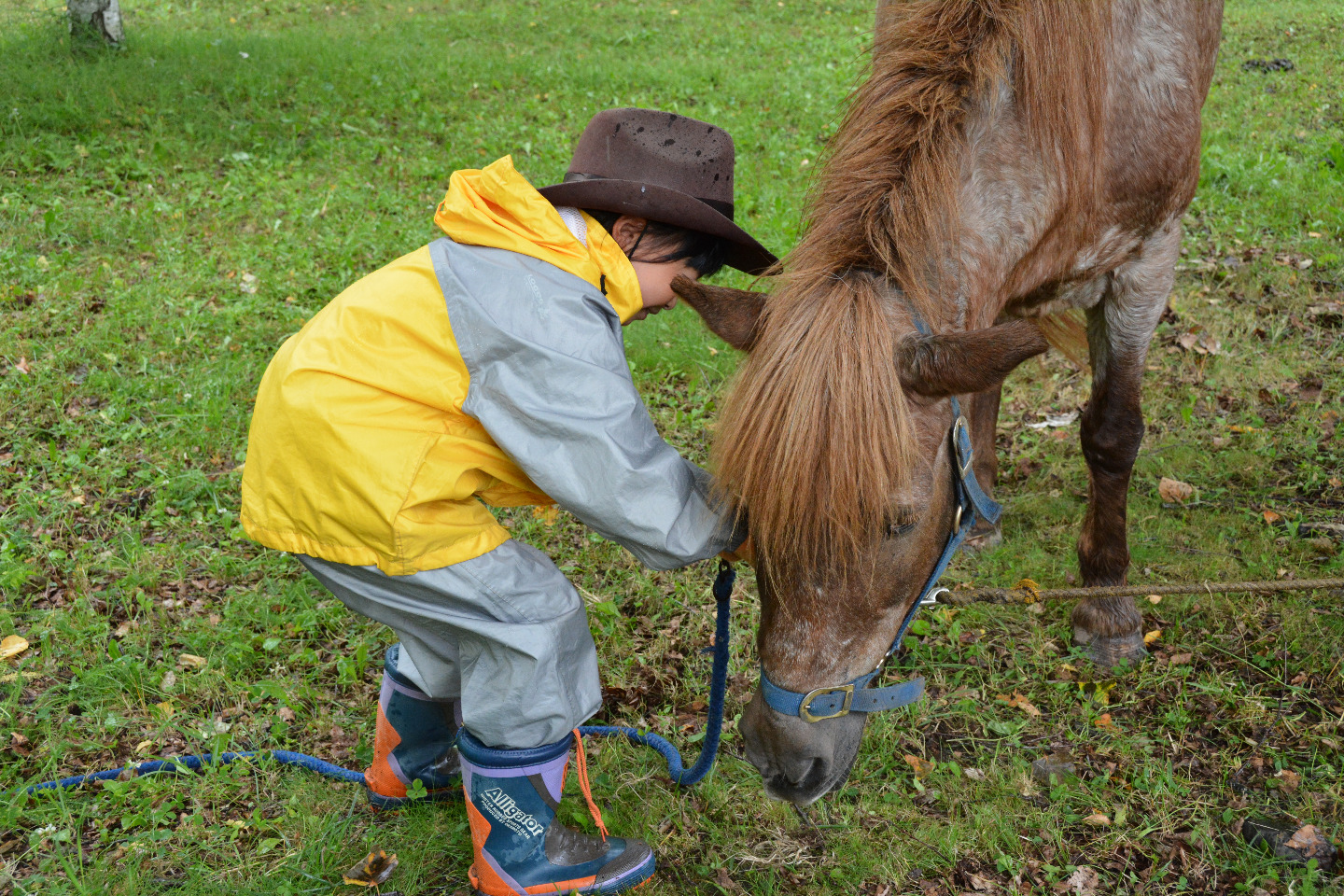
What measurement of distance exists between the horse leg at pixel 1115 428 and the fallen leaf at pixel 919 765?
2.67 feet

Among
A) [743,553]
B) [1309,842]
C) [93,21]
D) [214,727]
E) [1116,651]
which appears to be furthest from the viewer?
[93,21]

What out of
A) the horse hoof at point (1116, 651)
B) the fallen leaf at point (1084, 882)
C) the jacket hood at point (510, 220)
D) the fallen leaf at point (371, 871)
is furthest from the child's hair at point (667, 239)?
the horse hoof at point (1116, 651)

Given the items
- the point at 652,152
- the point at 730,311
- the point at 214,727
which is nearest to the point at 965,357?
the point at 730,311

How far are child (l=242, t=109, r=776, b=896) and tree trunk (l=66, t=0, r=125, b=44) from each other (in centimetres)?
818

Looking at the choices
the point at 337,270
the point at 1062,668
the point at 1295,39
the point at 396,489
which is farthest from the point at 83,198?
the point at 1295,39

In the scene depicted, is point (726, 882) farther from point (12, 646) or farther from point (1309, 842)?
point (12, 646)

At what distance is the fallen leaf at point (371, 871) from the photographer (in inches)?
97.3

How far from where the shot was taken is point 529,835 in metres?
2.36

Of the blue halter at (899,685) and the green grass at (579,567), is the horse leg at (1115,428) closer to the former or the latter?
the green grass at (579,567)

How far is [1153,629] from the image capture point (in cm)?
335

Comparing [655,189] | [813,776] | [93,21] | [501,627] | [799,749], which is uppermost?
[655,189]

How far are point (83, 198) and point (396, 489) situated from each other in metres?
5.86

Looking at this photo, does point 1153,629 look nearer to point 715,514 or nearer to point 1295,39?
point 715,514

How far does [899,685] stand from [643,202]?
50.4 inches
